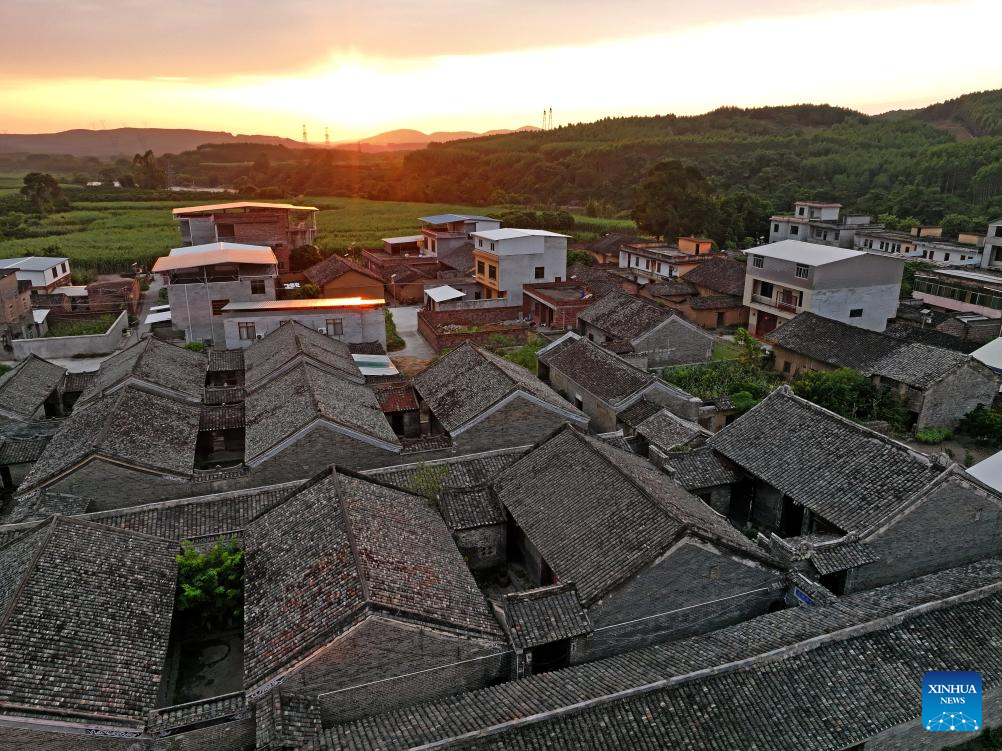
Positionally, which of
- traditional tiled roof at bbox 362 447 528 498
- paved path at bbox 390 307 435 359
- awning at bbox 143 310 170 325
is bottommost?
paved path at bbox 390 307 435 359

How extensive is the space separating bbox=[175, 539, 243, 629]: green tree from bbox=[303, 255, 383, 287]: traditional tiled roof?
3345 centimetres

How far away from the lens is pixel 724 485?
20109 millimetres

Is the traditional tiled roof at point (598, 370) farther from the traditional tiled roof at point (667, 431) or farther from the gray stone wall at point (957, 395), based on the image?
the gray stone wall at point (957, 395)

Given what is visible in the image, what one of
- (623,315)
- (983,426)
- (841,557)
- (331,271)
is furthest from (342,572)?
(331,271)

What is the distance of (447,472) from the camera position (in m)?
20.2

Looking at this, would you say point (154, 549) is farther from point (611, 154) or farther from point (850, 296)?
point (611, 154)

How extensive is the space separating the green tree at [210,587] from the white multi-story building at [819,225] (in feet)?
196

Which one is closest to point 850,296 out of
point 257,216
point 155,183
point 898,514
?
point 898,514

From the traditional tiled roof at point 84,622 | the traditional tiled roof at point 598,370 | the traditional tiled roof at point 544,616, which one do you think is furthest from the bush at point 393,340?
the traditional tiled roof at point 544,616

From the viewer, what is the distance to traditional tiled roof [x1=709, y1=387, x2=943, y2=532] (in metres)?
16.7

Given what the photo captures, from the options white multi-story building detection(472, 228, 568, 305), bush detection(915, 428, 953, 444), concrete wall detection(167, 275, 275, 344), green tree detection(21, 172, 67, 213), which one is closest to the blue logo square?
bush detection(915, 428, 953, 444)

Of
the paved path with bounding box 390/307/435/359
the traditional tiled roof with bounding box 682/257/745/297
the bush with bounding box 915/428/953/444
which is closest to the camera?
the bush with bounding box 915/428/953/444

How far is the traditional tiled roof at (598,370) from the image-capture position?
25.2 m

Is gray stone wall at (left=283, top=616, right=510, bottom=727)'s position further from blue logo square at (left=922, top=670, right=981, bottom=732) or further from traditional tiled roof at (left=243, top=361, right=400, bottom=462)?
traditional tiled roof at (left=243, top=361, right=400, bottom=462)
